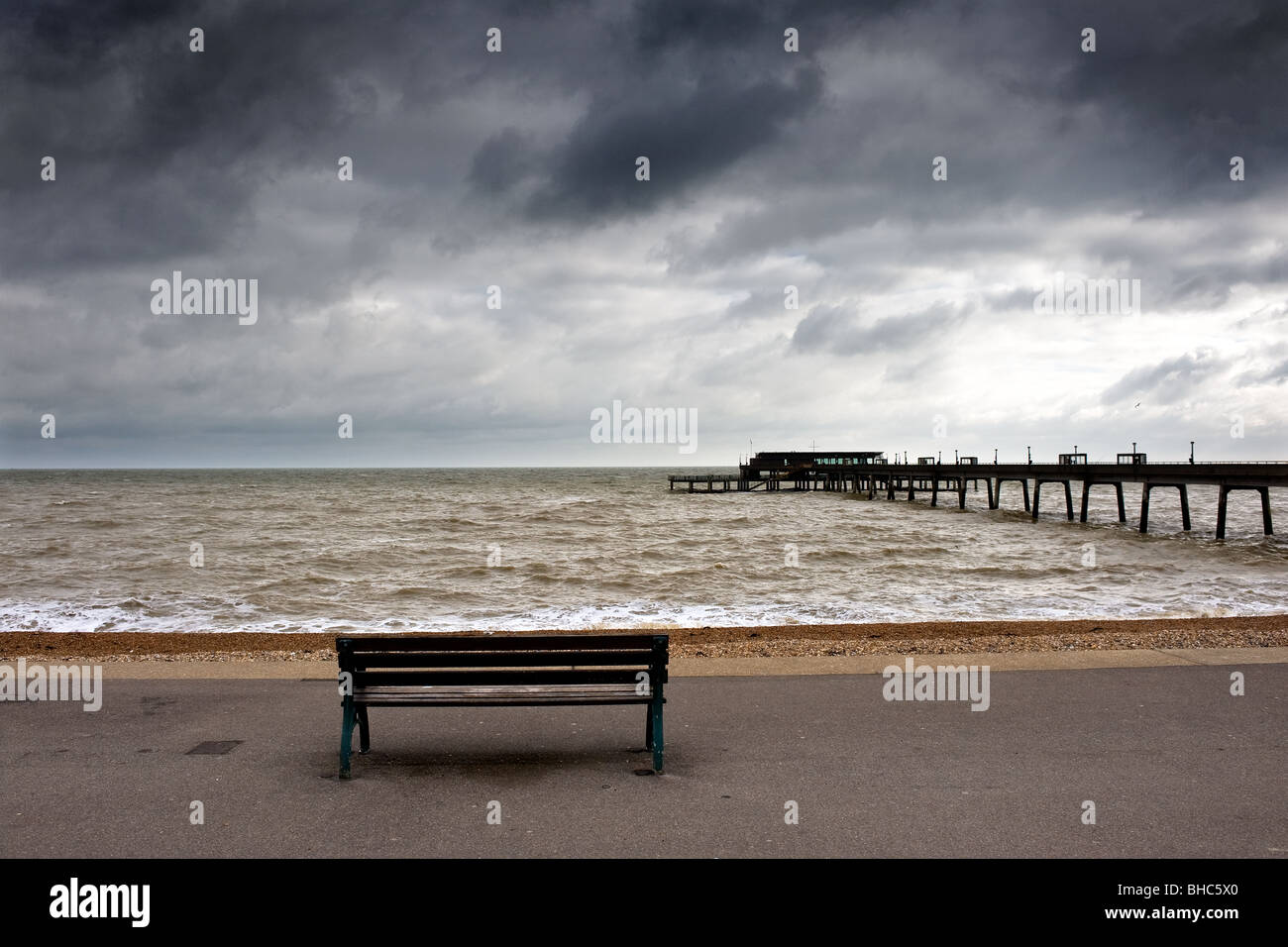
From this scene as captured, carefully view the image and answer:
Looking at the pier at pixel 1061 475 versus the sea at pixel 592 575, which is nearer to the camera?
the sea at pixel 592 575

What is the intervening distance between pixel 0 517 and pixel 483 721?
171ft

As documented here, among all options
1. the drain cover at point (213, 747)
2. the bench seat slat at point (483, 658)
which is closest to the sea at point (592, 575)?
the drain cover at point (213, 747)

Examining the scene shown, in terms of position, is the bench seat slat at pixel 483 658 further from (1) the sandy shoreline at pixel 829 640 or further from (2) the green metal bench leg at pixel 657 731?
(1) the sandy shoreline at pixel 829 640

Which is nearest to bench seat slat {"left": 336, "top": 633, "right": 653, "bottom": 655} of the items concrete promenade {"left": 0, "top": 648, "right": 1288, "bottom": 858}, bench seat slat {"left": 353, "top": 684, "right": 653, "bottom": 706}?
bench seat slat {"left": 353, "top": 684, "right": 653, "bottom": 706}

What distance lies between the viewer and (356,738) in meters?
6.50

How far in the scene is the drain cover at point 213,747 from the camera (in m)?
6.12

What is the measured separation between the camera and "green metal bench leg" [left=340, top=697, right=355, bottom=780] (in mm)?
5602

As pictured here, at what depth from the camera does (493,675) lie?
235 inches

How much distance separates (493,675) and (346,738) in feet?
3.40

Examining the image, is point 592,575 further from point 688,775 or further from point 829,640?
point 688,775

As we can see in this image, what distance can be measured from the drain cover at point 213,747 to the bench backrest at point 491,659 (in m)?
1.20

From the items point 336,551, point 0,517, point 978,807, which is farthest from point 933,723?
point 0,517

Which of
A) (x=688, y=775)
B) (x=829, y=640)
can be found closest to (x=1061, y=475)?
(x=829, y=640)
